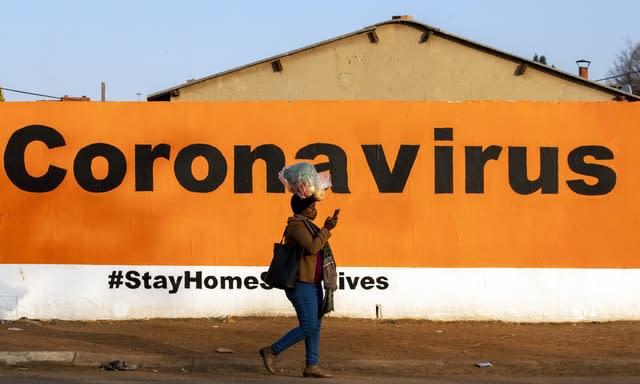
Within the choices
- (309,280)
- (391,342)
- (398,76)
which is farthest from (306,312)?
(398,76)

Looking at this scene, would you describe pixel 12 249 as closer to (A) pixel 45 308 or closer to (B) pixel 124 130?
(A) pixel 45 308

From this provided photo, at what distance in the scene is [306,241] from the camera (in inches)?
357

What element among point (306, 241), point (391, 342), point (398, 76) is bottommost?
point (391, 342)

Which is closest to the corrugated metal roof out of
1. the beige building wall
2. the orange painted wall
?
the beige building wall

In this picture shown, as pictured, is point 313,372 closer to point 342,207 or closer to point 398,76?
point 342,207

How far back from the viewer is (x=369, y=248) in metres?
12.8

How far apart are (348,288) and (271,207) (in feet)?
4.41

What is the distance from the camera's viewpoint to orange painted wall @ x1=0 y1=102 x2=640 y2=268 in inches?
505

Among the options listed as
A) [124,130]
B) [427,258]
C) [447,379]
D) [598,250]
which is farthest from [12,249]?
[598,250]

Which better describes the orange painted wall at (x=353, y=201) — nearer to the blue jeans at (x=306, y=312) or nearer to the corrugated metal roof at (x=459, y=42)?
the blue jeans at (x=306, y=312)

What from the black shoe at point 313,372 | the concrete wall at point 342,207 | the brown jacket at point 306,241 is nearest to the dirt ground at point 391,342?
the concrete wall at point 342,207

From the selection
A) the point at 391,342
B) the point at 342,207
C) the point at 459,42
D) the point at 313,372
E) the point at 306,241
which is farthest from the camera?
the point at 459,42

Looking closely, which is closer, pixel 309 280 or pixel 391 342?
pixel 309 280

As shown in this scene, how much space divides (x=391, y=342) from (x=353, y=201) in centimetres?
214
